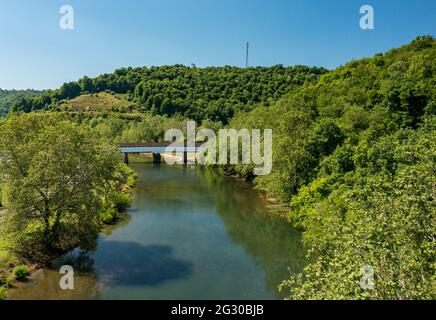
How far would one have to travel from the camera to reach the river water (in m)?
25.0

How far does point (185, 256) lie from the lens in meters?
31.0

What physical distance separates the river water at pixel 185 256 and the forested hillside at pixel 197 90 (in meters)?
87.6

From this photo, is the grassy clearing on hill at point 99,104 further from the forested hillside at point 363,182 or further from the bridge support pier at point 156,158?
the forested hillside at point 363,182

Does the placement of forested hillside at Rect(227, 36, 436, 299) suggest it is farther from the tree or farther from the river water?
the tree

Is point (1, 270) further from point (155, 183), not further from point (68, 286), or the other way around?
point (155, 183)

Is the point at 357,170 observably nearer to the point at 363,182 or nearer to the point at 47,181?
the point at 363,182

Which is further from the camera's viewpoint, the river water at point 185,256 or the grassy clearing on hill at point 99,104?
the grassy clearing on hill at point 99,104

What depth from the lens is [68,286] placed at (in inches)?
1009

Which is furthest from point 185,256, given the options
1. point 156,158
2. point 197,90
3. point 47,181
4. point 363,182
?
point 197,90

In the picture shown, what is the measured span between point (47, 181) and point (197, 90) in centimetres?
14205

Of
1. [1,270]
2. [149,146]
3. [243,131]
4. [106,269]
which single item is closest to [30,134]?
[1,270]

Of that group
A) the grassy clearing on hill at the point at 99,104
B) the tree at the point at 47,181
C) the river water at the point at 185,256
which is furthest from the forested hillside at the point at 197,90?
the tree at the point at 47,181

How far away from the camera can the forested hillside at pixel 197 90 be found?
142 meters

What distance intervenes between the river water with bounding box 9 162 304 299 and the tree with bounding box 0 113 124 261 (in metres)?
2.51
